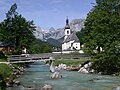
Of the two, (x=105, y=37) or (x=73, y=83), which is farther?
(x=105, y=37)

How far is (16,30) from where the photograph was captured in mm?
95500

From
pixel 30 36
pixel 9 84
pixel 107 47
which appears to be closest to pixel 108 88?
pixel 9 84

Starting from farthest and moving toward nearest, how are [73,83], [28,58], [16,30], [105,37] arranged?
[16,30]
[28,58]
[105,37]
[73,83]

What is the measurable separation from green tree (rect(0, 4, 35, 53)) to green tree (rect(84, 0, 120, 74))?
30535 mm

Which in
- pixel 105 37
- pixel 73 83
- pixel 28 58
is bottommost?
pixel 73 83

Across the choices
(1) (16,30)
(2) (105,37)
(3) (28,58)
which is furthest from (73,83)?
(1) (16,30)

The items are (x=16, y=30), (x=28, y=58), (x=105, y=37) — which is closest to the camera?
(x=105, y=37)

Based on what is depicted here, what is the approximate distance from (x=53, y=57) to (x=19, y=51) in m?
23.9

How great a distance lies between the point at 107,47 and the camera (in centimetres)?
6331

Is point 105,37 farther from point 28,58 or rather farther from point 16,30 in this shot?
point 16,30

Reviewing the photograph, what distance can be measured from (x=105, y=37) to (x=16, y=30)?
1529 inches

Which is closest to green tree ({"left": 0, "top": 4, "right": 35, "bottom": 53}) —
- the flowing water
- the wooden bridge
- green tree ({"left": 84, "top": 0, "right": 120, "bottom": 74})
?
the wooden bridge

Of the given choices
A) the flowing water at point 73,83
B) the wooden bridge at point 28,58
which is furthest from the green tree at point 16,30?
the flowing water at point 73,83

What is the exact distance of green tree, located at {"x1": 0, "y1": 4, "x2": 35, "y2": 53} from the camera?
311ft
